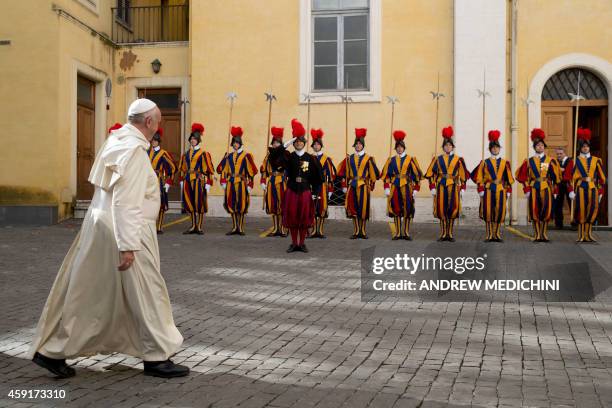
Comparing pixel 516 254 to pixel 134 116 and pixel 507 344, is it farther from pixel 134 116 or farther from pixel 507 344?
pixel 134 116

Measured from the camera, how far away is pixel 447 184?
13906 mm

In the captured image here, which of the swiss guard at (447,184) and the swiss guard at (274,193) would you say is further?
the swiss guard at (274,193)

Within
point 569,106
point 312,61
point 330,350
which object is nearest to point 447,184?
point 569,106

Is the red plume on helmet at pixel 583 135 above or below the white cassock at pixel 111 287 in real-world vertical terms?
above

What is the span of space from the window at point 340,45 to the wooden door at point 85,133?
5.76 m

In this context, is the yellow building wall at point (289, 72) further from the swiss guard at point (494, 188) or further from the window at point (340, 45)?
the swiss guard at point (494, 188)

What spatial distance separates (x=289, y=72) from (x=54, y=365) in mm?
14097

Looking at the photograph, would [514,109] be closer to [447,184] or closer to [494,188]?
[494,188]

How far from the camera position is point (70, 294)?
4621 mm

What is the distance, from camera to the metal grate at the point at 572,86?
17375mm

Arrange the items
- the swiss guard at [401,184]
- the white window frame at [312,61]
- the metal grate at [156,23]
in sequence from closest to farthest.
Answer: the swiss guard at [401,184], the white window frame at [312,61], the metal grate at [156,23]

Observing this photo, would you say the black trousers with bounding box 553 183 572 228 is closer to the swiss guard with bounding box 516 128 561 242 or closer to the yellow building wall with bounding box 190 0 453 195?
the swiss guard with bounding box 516 128 561 242

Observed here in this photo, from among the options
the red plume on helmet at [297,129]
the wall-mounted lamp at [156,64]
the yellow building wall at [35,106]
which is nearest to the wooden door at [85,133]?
the yellow building wall at [35,106]

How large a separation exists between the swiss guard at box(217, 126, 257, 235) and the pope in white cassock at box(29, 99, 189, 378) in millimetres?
9974
